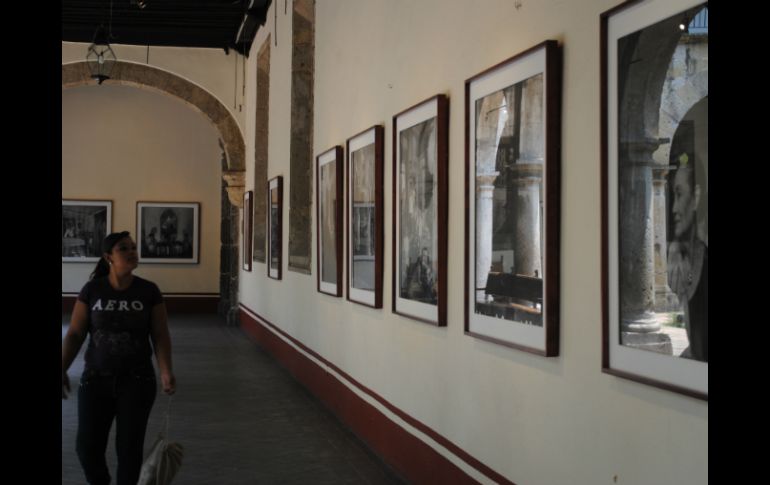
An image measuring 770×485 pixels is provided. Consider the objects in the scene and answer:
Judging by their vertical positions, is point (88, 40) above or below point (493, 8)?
above

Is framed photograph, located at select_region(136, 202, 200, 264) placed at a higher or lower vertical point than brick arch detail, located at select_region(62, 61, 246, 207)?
lower

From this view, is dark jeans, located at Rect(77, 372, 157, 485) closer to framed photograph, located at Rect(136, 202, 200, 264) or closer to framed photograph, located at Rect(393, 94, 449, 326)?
framed photograph, located at Rect(393, 94, 449, 326)

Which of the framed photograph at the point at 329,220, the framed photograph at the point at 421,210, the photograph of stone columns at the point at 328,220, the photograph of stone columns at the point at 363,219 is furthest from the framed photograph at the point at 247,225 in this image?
the framed photograph at the point at 421,210

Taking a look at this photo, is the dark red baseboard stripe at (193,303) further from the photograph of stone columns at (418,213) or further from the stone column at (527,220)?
the stone column at (527,220)

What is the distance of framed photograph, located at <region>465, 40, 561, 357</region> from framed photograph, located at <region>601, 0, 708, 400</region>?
50 centimetres

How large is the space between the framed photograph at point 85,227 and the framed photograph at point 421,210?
18008 millimetres

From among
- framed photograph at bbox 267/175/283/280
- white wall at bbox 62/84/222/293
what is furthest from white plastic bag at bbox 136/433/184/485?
white wall at bbox 62/84/222/293

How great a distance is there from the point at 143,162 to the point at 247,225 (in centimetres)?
723

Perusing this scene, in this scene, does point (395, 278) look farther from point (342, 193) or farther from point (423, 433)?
point (342, 193)

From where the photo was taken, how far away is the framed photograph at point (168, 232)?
75.5 ft

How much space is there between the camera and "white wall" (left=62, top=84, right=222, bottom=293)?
22.8 m

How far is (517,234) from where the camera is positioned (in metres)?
4.16
